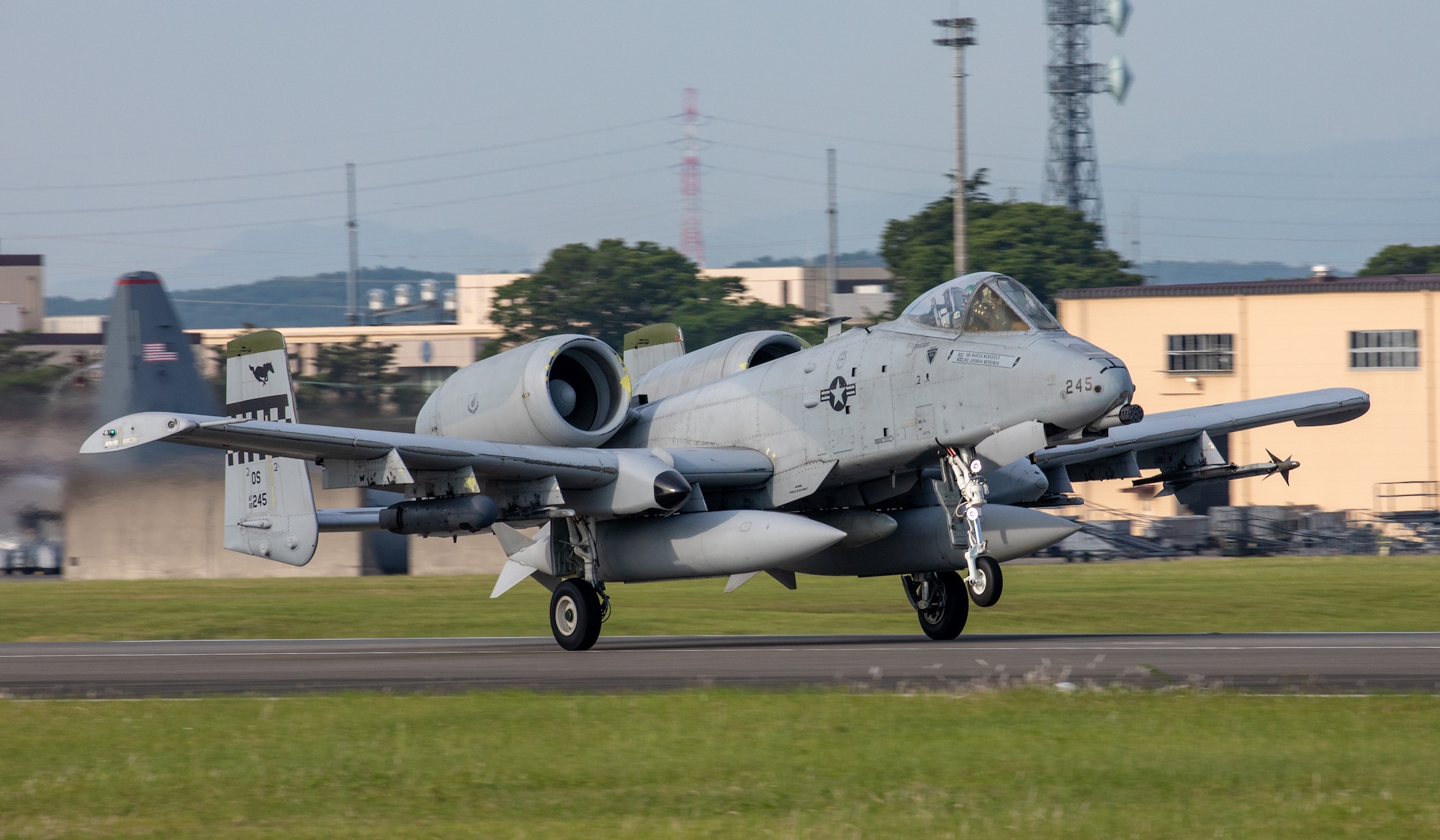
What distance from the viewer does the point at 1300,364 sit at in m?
49.0

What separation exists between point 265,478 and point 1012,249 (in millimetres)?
59760

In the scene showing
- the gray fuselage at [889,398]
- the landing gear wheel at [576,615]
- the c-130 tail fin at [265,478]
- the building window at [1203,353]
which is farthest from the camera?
the building window at [1203,353]

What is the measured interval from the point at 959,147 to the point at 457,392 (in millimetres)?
23040

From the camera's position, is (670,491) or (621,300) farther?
(621,300)

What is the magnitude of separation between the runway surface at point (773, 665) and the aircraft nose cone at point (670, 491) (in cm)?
→ 161

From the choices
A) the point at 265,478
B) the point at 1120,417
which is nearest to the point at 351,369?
the point at 265,478

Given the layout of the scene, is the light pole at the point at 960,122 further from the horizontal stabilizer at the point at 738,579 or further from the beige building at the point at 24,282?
the beige building at the point at 24,282

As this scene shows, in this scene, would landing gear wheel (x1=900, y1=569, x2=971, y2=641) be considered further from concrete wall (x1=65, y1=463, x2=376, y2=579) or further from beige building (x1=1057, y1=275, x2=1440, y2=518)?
beige building (x1=1057, y1=275, x2=1440, y2=518)

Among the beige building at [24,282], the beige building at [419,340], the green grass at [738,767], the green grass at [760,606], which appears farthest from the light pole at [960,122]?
the beige building at [24,282]

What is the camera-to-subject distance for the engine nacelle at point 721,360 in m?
19.3

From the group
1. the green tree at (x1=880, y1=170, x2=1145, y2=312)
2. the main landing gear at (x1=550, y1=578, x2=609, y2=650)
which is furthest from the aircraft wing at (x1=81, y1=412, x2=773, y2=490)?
the green tree at (x1=880, y1=170, x2=1145, y2=312)

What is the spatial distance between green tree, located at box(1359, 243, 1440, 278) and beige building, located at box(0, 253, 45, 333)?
78.0 m

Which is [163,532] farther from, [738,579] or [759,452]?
[738,579]

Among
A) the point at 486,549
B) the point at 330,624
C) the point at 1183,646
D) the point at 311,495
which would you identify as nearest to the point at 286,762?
the point at 1183,646
